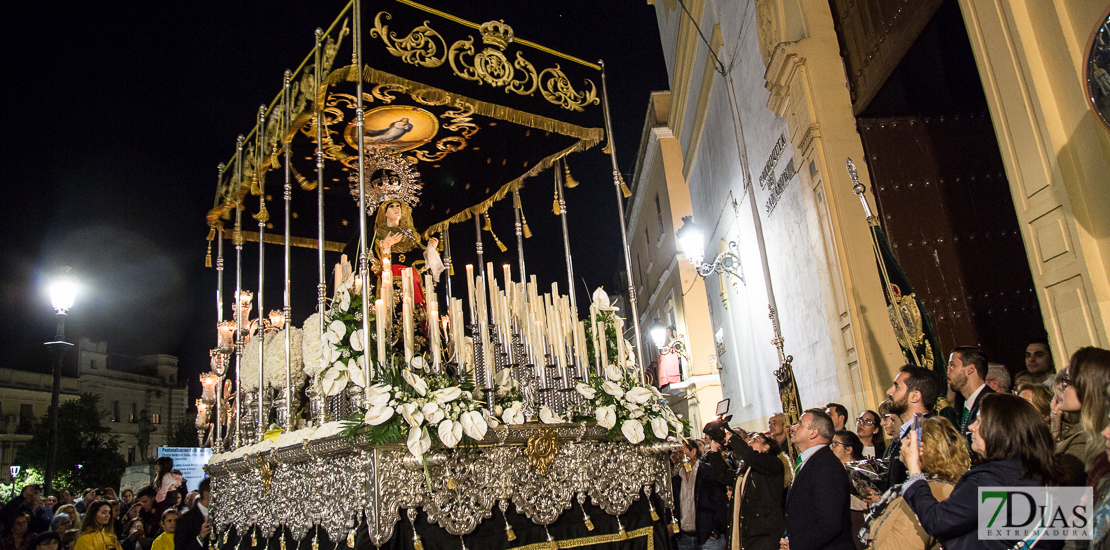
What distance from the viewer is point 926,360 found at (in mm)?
4844

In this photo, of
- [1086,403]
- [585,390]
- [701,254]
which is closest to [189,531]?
[585,390]

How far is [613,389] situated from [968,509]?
2.55 metres

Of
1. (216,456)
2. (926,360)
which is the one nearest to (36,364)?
(216,456)

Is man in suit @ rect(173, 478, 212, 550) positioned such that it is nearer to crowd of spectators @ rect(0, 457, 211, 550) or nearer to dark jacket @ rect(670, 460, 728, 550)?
crowd of spectators @ rect(0, 457, 211, 550)

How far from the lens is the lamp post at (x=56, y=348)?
896 centimetres

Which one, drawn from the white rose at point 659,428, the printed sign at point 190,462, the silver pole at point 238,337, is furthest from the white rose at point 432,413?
the printed sign at point 190,462

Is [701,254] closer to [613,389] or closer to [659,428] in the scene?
[659,428]

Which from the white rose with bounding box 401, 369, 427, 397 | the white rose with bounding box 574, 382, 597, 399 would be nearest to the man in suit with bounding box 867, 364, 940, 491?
the white rose with bounding box 574, 382, 597, 399

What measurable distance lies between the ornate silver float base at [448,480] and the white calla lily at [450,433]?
0.13 meters

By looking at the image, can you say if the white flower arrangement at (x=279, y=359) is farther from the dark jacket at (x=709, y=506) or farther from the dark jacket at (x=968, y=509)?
the dark jacket at (x=968, y=509)

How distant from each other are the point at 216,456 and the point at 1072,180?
21.7 feet

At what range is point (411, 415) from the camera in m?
3.88

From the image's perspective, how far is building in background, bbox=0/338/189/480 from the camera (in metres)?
28.3

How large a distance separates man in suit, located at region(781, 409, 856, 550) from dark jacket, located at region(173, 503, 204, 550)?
502 cm
